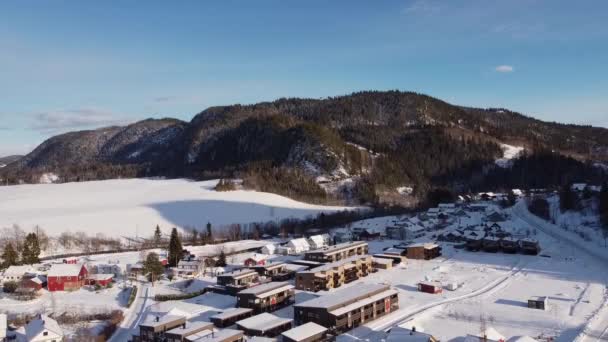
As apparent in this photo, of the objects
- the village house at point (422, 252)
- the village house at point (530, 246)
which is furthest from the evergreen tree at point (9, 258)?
the village house at point (530, 246)

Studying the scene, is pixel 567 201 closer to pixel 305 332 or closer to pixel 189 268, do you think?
pixel 189 268

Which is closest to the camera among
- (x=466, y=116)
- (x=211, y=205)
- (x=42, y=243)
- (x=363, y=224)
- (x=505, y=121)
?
(x=42, y=243)

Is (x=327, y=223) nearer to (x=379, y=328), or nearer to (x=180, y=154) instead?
(x=379, y=328)

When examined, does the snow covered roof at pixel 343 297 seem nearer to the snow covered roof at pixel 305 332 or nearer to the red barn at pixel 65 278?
the snow covered roof at pixel 305 332

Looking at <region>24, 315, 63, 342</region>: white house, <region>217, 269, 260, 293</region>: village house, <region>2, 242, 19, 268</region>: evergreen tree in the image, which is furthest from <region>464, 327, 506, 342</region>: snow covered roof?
<region>2, 242, 19, 268</region>: evergreen tree

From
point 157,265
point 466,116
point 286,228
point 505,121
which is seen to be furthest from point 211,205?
point 505,121

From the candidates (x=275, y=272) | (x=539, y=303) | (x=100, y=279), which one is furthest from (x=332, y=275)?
(x=100, y=279)
